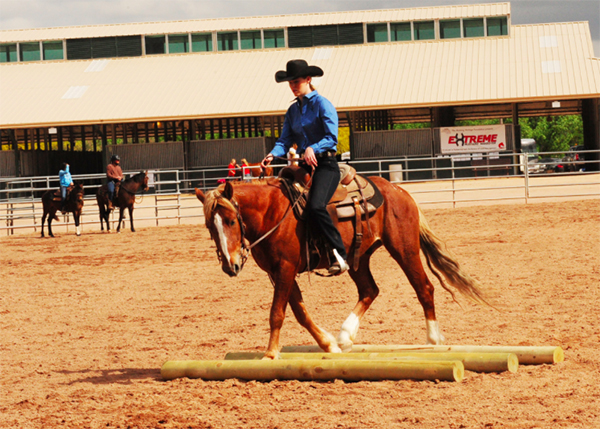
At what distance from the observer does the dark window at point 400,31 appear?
3603 cm

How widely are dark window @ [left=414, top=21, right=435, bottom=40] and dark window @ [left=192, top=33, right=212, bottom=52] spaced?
412 inches

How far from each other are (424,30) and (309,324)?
1262 inches

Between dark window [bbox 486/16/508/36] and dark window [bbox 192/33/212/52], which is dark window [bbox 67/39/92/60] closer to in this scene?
dark window [bbox 192/33/212/52]

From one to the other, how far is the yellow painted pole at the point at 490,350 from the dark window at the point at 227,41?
33114 millimetres

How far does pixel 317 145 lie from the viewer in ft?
18.7

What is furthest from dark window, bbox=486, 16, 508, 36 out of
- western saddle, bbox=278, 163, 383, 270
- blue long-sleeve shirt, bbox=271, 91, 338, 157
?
blue long-sleeve shirt, bbox=271, 91, 338, 157

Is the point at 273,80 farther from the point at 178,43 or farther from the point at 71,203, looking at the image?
the point at 71,203

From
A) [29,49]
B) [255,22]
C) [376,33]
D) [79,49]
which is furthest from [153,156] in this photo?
[376,33]

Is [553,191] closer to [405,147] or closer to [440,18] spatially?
[405,147]

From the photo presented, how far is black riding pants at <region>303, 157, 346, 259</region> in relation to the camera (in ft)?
18.5

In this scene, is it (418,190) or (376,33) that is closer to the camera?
(418,190)

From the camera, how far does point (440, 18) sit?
35.6 m

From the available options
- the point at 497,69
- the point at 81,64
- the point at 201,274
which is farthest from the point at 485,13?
the point at 201,274

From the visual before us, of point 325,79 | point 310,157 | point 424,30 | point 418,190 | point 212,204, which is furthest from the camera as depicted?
point 424,30
